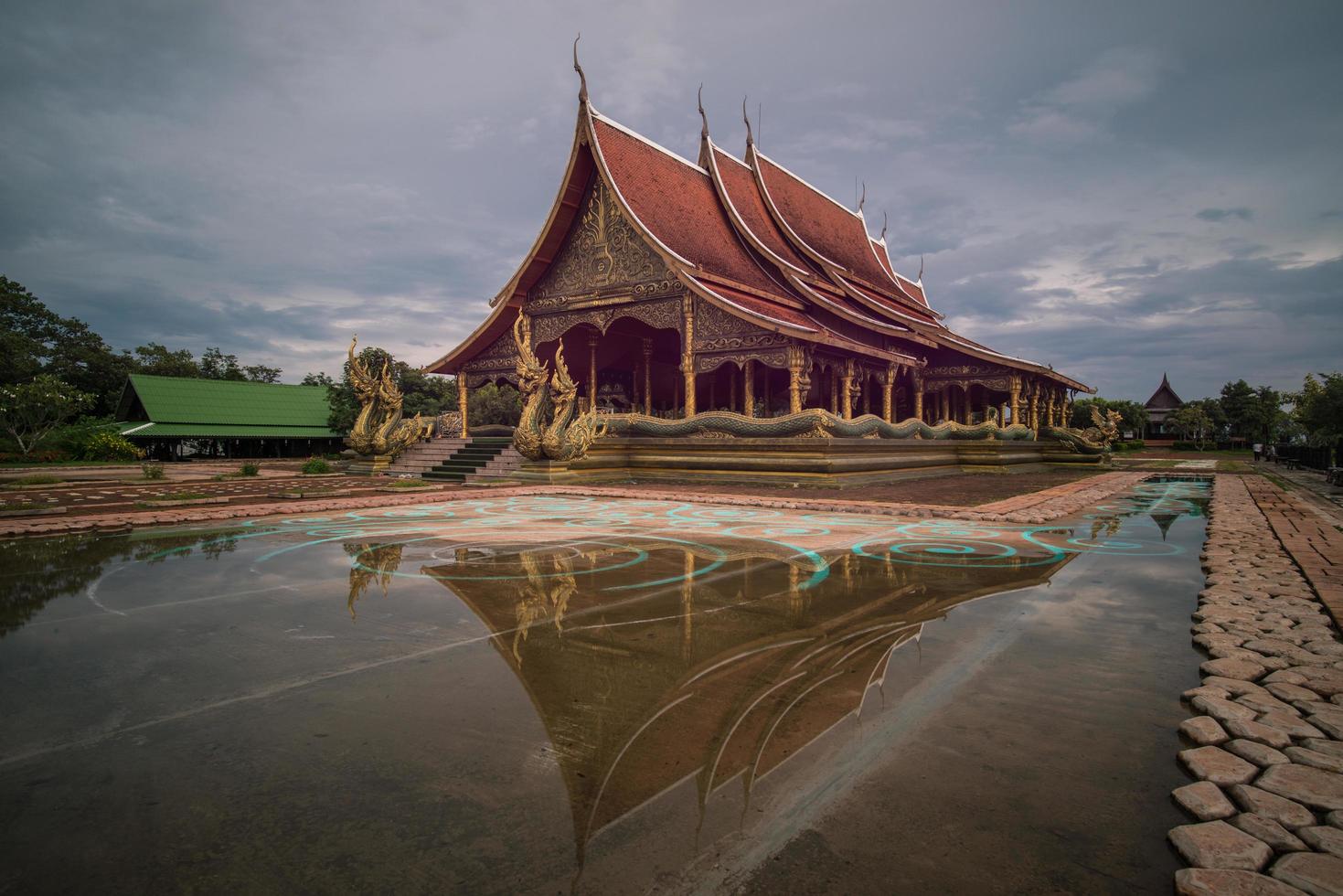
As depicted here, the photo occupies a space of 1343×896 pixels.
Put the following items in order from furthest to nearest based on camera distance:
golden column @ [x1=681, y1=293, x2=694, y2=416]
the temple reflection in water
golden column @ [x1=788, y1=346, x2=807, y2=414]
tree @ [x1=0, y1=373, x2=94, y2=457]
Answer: tree @ [x1=0, y1=373, x2=94, y2=457]
golden column @ [x1=681, y1=293, x2=694, y2=416]
golden column @ [x1=788, y1=346, x2=807, y2=414]
the temple reflection in water

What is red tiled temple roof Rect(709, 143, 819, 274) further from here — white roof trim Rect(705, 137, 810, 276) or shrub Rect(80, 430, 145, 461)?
shrub Rect(80, 430, 145, 461)

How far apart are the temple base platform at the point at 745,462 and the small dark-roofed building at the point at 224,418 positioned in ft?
67.8

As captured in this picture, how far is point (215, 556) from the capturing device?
5.43 metres

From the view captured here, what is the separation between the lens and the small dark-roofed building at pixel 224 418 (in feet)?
92.6

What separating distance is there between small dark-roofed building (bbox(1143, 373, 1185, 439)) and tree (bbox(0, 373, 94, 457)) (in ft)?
245

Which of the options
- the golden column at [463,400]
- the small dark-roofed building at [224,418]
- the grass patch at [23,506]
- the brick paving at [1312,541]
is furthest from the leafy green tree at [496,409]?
the brick paving at [1312,541]

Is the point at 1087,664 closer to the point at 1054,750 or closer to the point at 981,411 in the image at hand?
the point at 1054,750

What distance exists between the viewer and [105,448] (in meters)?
23.8

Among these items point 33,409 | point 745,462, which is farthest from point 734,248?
point 33,409

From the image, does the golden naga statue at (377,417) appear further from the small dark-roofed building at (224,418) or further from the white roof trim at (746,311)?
the small dark-roofed building at (224,418)

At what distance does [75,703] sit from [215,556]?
3.32 meters

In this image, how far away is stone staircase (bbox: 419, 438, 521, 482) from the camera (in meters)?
15.6

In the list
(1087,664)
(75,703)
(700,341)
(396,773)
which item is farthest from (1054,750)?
(700,341)

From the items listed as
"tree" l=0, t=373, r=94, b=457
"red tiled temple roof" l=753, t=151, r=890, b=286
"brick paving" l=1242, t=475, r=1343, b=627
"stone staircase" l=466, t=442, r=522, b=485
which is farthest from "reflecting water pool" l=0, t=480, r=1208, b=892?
"tree" l=0, t=373, r=94, b=457
